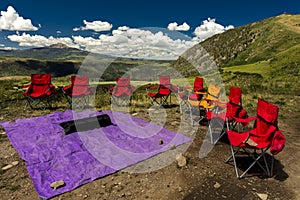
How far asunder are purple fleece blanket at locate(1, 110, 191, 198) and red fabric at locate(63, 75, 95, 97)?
5.26 feet

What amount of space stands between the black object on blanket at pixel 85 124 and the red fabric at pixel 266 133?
337cm

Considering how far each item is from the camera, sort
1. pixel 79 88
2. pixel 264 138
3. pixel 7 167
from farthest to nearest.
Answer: pixel 79 88 → pixel 7 167 → pixel 264 138

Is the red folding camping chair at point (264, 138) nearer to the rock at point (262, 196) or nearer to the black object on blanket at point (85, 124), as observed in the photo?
the rock at point (262, 196)

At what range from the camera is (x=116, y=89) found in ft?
28.6

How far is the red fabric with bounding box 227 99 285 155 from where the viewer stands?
3.38 m

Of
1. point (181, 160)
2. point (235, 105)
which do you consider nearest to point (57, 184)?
point (181, 160)

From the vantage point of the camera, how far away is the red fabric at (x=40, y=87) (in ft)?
25.7

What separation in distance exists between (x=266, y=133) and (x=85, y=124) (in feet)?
13.5

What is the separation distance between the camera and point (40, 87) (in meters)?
8.13

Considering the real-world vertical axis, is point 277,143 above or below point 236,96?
below

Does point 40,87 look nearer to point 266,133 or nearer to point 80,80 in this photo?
point 80,80

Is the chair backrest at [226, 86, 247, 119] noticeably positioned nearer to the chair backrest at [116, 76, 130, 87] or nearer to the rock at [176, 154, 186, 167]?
the rock at [176, 154, 186, 167]

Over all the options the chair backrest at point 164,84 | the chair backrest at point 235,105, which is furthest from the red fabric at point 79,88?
the chair backrest at point 235,105

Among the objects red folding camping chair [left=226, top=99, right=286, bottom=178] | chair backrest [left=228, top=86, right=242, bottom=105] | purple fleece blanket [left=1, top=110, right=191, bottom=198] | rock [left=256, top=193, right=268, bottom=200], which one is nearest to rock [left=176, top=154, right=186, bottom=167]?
purple fleece blanket [left=1, top=110, right=191, bottom=198]
